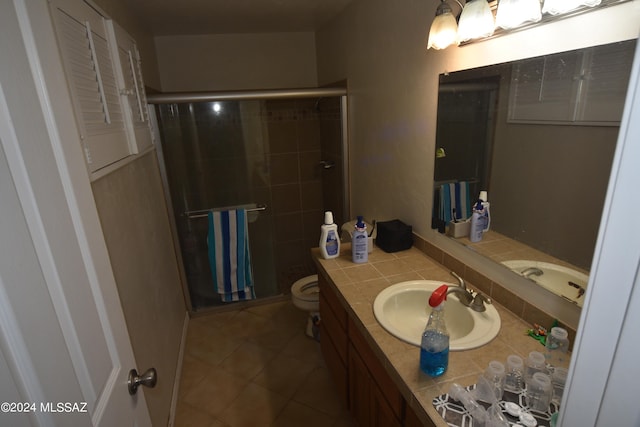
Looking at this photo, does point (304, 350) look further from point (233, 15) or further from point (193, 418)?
point (233, 15)

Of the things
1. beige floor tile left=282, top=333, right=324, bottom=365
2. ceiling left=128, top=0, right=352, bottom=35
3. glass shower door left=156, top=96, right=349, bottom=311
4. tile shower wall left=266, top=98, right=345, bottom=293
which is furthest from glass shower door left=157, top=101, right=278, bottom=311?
beige floor tile left=282, top=333, right=324, bottom=365

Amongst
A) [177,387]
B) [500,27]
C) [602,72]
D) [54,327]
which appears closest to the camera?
[54,327]

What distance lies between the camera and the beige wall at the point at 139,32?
1.56m

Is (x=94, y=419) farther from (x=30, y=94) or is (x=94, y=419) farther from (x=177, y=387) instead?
(x=177, y=387)

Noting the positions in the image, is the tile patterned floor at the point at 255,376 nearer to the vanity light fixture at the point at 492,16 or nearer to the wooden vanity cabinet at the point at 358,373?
the wooden vanity cabinet at the point at 358,373

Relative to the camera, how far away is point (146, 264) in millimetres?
1626

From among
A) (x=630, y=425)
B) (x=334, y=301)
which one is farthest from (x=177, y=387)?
(x=630, y=425)

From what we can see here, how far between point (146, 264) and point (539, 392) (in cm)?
164

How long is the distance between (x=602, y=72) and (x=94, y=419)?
4.52 ft

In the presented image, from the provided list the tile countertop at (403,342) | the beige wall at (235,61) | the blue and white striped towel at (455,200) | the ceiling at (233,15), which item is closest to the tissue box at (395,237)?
the tile countertop at (403,342)

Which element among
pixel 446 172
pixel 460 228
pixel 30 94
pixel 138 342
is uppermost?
pixel 30 94

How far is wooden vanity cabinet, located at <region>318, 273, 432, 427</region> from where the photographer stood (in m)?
1.06

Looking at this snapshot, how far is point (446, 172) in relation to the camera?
1.41m

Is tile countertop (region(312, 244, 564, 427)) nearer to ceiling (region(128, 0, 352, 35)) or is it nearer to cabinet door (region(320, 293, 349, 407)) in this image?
cabinet door (region(320, 293, 349, 407))
